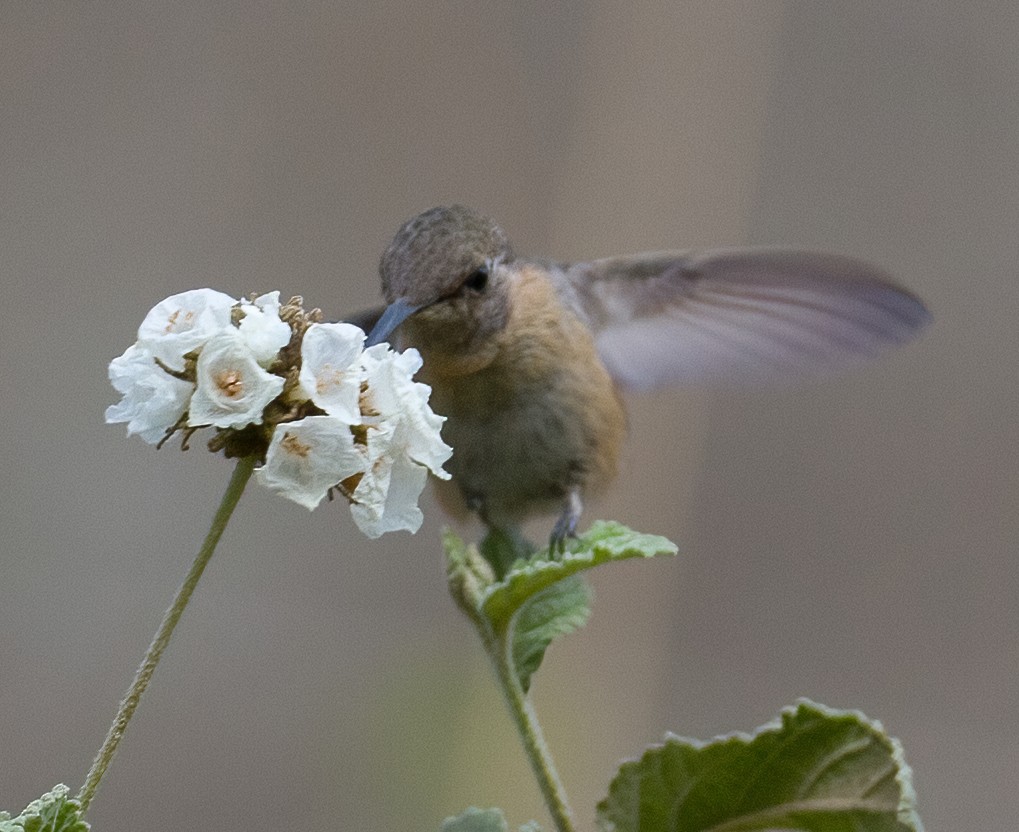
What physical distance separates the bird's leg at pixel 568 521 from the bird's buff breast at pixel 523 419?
0.02 m

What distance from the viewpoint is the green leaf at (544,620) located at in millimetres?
989

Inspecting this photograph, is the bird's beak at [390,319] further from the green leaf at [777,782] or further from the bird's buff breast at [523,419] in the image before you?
the green leaf at [777,782]

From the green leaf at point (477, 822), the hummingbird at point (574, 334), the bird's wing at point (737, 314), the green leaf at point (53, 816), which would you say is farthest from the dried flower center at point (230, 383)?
the bird's wing at point (737, 314)

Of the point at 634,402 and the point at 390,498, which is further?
the point at 634,402

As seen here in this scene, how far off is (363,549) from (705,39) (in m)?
1.78

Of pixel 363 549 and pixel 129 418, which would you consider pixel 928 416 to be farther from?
pixel 129 418

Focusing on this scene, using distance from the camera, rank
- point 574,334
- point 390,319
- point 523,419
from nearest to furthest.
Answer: point 390,319, point 523,419, point 574,334

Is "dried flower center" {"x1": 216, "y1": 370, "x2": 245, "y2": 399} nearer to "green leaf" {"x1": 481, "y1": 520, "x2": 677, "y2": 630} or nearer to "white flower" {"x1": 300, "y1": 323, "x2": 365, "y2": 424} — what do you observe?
"white flower" {"x1": 300, "y1": 323, "x2": 365, "y2": 424}

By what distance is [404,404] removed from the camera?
792 millimetres

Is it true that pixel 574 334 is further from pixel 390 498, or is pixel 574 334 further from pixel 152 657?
pixel 152 657

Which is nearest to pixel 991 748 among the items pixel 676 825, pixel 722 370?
pixel 722 370

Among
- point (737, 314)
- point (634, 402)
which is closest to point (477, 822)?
point (737, 314)

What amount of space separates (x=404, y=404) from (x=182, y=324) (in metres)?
0.13

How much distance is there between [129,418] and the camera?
29.5 inches
